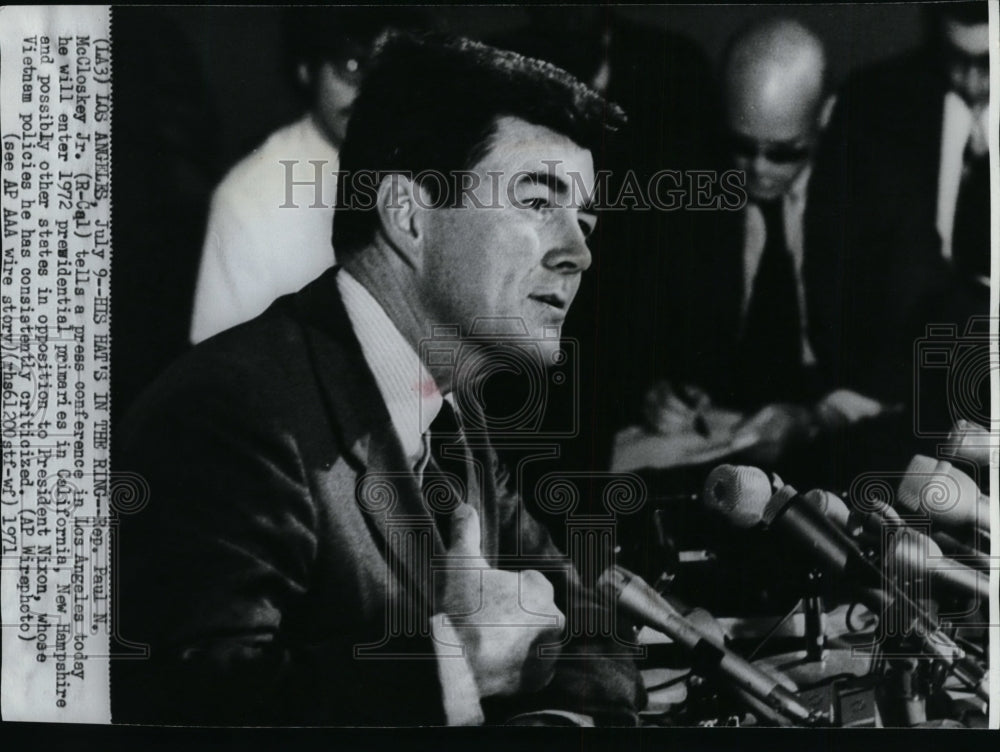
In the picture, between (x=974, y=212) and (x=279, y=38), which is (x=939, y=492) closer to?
(x=974, y=212)

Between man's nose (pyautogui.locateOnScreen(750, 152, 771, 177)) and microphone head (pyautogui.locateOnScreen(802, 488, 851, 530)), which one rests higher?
man's nose (pyautogui.locateOnScreen(750, 152, 771, 177))

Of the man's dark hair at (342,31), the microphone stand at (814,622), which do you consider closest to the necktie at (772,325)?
the microphone stand at (814,622)

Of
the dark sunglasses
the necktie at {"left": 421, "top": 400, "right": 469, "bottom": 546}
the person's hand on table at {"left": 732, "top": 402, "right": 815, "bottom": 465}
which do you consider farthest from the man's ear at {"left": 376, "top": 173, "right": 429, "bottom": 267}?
the person's hand on table at {"left": 732, "top": 402, "right": 815, "bottom": 465}

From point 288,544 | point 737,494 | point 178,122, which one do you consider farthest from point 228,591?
point 737,494

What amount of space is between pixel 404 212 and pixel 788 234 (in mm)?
906

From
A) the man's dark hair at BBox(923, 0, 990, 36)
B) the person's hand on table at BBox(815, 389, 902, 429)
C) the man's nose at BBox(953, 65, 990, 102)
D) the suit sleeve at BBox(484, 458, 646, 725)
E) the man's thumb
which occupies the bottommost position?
the suit sleeve at BBox(484, 458, 646, 725)

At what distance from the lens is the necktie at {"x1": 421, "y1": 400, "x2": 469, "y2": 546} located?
246 cm

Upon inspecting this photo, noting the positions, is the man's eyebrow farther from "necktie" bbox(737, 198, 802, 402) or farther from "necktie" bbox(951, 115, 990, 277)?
"necktie" bbox(951, 115, 990, 277)

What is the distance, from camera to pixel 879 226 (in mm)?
2496

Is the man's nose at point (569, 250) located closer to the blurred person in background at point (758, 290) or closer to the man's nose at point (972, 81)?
the blurred person in background at point (758, 290)

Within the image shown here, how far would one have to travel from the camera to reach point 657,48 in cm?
248

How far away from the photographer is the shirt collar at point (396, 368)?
246cm

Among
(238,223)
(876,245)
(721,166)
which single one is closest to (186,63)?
(238,223)

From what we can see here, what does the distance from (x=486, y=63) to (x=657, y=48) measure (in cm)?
40
